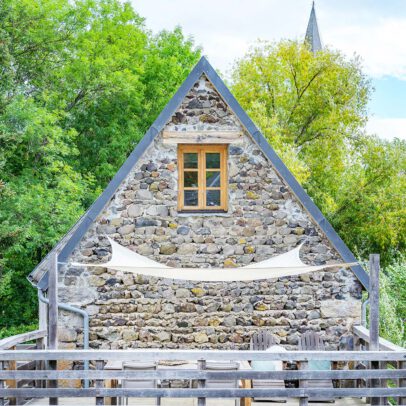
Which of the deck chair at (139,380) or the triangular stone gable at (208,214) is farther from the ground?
the triangular stone gable at (208,214)

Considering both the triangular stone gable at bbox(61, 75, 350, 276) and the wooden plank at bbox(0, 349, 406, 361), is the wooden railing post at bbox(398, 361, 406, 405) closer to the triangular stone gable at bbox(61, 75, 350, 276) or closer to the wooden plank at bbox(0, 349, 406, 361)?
the wooden plank at bbox(0, 349, 406, 361)

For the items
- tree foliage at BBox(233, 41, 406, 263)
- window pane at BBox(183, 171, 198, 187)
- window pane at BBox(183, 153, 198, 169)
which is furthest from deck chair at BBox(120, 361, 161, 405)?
tree foliage at BBox(233, 41, 406, 263)

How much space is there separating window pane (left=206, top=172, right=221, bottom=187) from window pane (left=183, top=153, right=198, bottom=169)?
0.29m

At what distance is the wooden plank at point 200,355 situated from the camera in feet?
25.0

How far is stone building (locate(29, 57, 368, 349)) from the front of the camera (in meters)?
10.9

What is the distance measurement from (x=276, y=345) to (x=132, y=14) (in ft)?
67.3

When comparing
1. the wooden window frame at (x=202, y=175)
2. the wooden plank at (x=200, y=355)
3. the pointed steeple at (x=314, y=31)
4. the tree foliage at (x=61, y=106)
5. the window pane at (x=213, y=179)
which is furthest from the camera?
the pointed steeple at (x=314, y=31)

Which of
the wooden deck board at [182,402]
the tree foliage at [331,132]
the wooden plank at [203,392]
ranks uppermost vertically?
the tree foliage at [331,132]

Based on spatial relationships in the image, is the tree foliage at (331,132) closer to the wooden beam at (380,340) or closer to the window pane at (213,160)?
the window pane at (213,160)

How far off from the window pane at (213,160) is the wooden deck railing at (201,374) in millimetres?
4333

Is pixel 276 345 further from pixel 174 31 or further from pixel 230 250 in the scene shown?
pixel 174 31

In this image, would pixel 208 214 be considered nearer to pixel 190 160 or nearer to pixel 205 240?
pixel 205 240

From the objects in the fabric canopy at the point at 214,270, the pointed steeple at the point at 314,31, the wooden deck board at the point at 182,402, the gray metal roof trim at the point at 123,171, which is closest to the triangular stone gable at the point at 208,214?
the gray metal roof trim at the point at 123,171

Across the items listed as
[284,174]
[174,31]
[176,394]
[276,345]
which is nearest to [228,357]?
[176,394]
